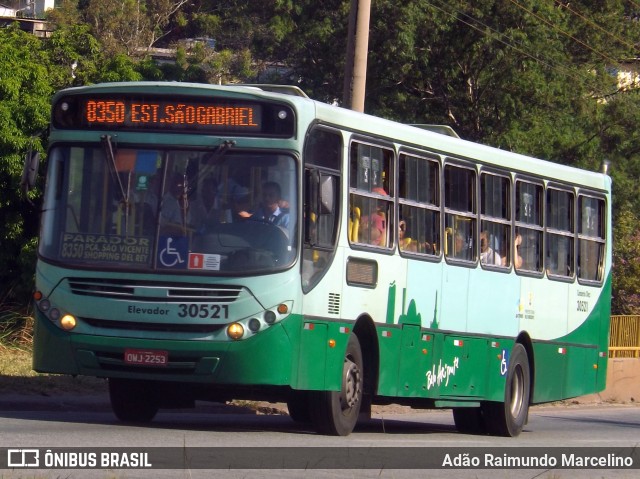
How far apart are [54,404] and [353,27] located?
22.8 feet

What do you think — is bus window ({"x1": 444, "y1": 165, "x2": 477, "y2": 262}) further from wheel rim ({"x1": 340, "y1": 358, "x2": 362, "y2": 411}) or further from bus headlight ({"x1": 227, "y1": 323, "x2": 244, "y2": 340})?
bus headlight ({"x1": 227, "y1": 323, "x2": 244, "y2": 340})

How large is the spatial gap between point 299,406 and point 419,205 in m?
2.40

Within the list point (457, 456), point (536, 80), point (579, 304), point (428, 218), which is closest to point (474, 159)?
point (428, 218)

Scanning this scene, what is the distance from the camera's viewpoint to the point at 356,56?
57.4 feet

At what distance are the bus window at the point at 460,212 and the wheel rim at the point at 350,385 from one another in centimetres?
235

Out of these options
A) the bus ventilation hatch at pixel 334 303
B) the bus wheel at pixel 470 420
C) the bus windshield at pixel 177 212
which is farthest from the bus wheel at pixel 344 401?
the bus wheel at pixel 470 420

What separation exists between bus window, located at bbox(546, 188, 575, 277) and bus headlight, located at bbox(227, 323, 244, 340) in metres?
6.25

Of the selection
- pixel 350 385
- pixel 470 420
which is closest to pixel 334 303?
pixel 350 385

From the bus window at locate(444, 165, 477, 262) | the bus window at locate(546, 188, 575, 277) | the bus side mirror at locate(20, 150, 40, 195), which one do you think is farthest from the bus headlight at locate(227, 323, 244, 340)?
the bus window at locate(546, 188, 575, 277)

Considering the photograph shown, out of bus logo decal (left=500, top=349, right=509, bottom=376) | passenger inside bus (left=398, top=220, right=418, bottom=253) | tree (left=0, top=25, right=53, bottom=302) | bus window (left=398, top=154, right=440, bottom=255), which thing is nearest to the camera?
passenger inside bus (left=398, top=220, right=418, bottom=253)

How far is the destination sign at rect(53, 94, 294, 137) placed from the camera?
440 inches

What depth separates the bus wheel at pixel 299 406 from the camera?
38.3ft

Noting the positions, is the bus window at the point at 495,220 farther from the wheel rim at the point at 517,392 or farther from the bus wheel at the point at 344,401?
the bus wheel at the point at 344,401

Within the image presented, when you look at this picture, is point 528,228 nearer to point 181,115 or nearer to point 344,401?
point 344,401
